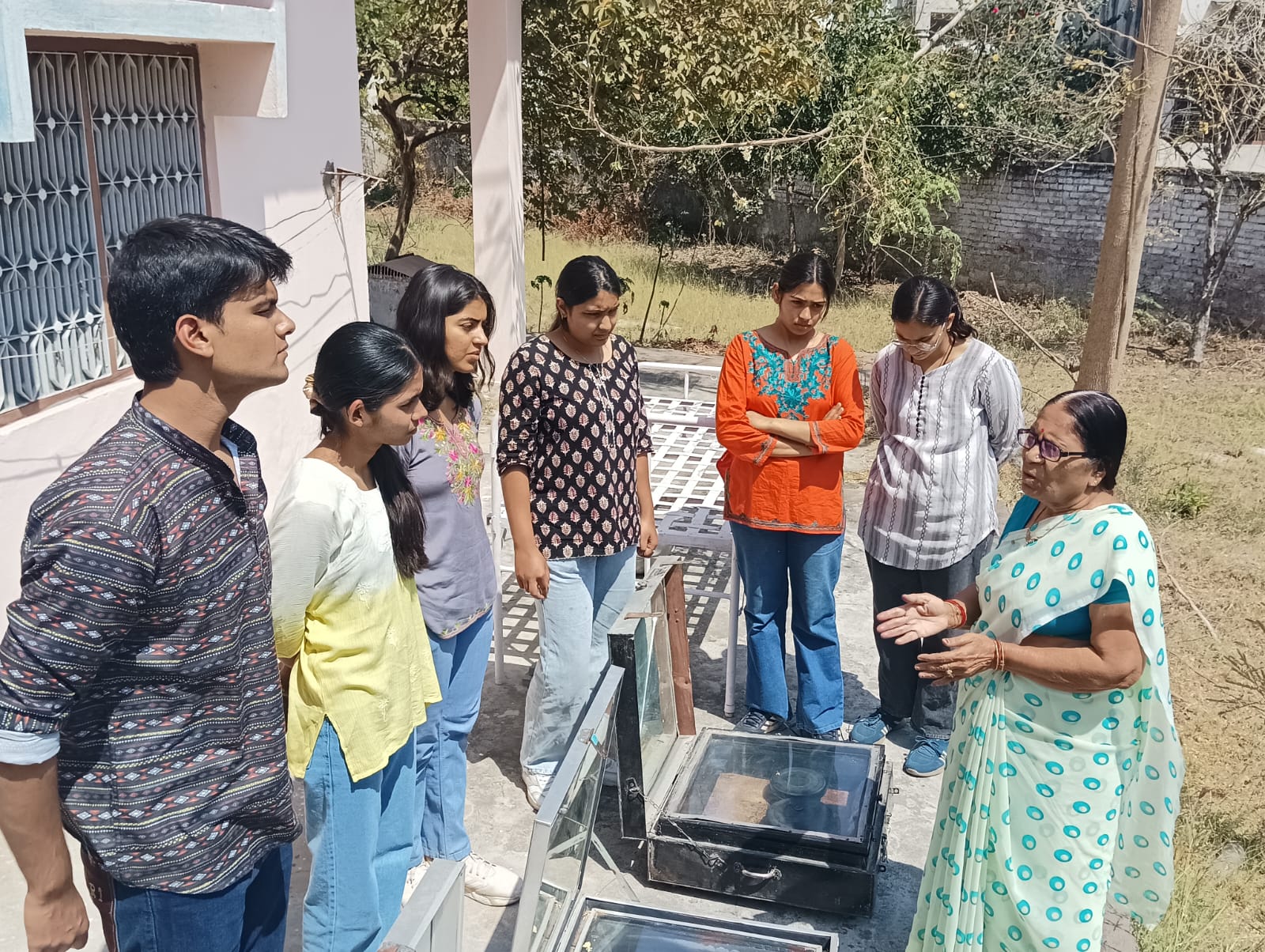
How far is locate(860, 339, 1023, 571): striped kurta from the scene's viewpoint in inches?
138

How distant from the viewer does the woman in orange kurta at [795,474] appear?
3.61 metres

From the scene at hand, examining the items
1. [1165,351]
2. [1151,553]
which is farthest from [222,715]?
[1165,351]

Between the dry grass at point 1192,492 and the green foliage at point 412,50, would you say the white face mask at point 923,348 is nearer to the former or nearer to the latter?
the dry grass at point 1192,492

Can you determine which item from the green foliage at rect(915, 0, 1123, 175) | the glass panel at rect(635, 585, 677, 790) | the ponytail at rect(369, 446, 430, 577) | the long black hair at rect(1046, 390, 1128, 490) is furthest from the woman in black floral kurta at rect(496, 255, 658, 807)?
the green foliage at rect(915, 0, 1123, 175)

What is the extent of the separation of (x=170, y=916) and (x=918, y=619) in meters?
1.64

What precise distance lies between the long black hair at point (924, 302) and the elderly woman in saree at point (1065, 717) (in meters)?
1.10

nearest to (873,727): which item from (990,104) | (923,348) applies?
(923,348)

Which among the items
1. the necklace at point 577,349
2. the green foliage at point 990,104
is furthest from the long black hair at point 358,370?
the green foliage at point 990,104

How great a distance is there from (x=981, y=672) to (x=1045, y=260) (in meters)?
15.0

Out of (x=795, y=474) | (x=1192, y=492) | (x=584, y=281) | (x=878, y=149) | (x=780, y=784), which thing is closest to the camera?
(x=584, y=281)

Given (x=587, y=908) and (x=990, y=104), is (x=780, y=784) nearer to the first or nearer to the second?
(x=587, y=908)

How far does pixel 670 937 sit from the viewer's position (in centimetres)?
241

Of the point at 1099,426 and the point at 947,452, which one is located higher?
the point at 1099,426

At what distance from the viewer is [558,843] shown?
1.95 meters
